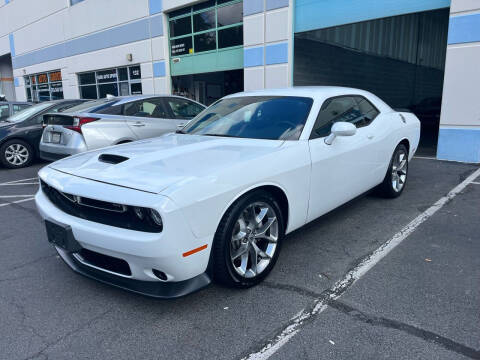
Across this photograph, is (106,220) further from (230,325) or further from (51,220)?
(230,325)

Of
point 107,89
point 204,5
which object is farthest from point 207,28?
point 107,89

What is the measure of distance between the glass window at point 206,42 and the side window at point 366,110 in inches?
354

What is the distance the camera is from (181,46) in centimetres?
1355

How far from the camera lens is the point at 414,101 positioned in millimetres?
21500

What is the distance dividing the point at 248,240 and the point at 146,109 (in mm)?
4931

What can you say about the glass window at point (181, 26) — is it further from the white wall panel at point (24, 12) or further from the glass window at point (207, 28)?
the white wall panel at point (24, 12)

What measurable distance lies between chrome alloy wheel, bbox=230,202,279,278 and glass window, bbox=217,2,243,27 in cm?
1017

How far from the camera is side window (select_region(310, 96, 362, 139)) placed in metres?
3.56

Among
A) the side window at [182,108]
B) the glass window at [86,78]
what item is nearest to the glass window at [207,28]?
the side window at [182,108]

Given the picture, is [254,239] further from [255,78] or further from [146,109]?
[255,78]

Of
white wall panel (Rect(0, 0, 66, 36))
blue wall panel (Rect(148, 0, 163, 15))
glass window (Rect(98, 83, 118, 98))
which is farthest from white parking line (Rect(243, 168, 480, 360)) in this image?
white wall panel (Rect(0, 0, 66, 36))

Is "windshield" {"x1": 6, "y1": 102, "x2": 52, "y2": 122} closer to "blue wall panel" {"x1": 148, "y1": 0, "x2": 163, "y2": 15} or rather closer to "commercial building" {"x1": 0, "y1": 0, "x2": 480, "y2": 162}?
"commercial building" {"x1": 0, "y1": 0, "x2": 480, "y2": 162}

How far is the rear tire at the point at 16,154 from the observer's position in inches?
321

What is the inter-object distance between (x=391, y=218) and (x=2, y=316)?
395 cm
